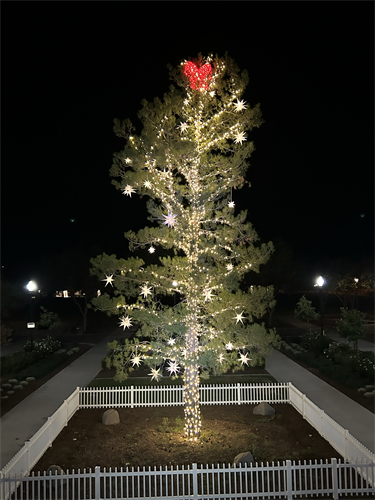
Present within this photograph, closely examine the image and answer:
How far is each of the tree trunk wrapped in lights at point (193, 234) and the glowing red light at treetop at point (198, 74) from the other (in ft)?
0.07

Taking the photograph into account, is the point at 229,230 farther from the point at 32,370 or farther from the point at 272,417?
the point at 32,370

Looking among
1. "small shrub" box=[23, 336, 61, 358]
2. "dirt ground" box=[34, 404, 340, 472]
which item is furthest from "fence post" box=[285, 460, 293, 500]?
"small shrub" box=[23, 336, 61, 358]

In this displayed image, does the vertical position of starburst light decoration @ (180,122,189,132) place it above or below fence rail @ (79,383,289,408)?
above

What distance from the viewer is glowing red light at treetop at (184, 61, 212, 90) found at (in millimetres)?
9148

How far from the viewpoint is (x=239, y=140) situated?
30.2 feet

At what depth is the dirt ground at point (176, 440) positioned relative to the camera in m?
8.05

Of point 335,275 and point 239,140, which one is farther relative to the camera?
A: point 335,275

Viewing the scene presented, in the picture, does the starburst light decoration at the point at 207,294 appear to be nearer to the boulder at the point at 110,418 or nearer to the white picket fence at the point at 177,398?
the white picket fence at the point at 177,398

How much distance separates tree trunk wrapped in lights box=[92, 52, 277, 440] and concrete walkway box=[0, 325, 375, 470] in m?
2.88

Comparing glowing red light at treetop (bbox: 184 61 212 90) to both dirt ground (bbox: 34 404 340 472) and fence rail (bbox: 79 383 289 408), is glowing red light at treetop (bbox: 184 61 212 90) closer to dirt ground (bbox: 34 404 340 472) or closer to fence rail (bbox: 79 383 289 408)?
dirt ground (bbox: 34 404 340 472)

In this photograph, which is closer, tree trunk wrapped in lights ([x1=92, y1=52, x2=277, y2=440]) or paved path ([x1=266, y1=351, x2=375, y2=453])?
tree trunk wrapped in lights ([x1=92, y1=52, x2=277, y2=440])

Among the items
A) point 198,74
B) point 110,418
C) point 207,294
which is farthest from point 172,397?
point 198,74

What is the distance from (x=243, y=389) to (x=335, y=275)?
1346 inches

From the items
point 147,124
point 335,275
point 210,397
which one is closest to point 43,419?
point 210,397
